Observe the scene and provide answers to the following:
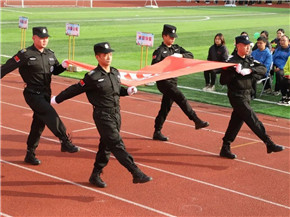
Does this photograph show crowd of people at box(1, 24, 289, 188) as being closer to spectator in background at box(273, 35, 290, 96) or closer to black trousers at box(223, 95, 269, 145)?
black trousers at box(223, 95, 269, 145)

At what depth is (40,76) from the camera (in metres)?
9.16

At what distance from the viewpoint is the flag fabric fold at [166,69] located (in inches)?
398

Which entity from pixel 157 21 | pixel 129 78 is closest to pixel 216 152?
pixel 129 78

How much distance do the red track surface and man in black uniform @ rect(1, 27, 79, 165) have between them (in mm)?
757

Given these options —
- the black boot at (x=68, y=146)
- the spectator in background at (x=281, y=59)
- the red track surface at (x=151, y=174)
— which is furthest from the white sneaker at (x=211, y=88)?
the black boot at (x=68, y=146)

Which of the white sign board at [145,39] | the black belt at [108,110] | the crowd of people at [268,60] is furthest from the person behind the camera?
the white sign board at [145,39]

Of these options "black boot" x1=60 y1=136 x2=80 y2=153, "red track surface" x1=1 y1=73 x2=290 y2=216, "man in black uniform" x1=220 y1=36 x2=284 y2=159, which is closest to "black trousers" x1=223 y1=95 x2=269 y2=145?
"man in black uniform" x1=220 y1=36 x2=284 y2=159

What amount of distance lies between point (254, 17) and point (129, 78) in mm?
35908

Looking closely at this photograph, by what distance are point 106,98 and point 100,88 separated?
18 centimetres

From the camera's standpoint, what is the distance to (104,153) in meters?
8.46

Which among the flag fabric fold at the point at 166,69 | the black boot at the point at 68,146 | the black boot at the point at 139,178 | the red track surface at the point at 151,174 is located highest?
the flag fabric fold at the point at 166,69

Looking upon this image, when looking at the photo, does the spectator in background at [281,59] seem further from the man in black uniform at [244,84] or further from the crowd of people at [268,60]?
the man in black uniform at [244,84]

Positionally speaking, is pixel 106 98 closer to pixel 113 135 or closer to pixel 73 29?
pixel 113 135

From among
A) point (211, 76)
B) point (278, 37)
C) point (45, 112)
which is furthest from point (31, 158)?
point (278, 37)
